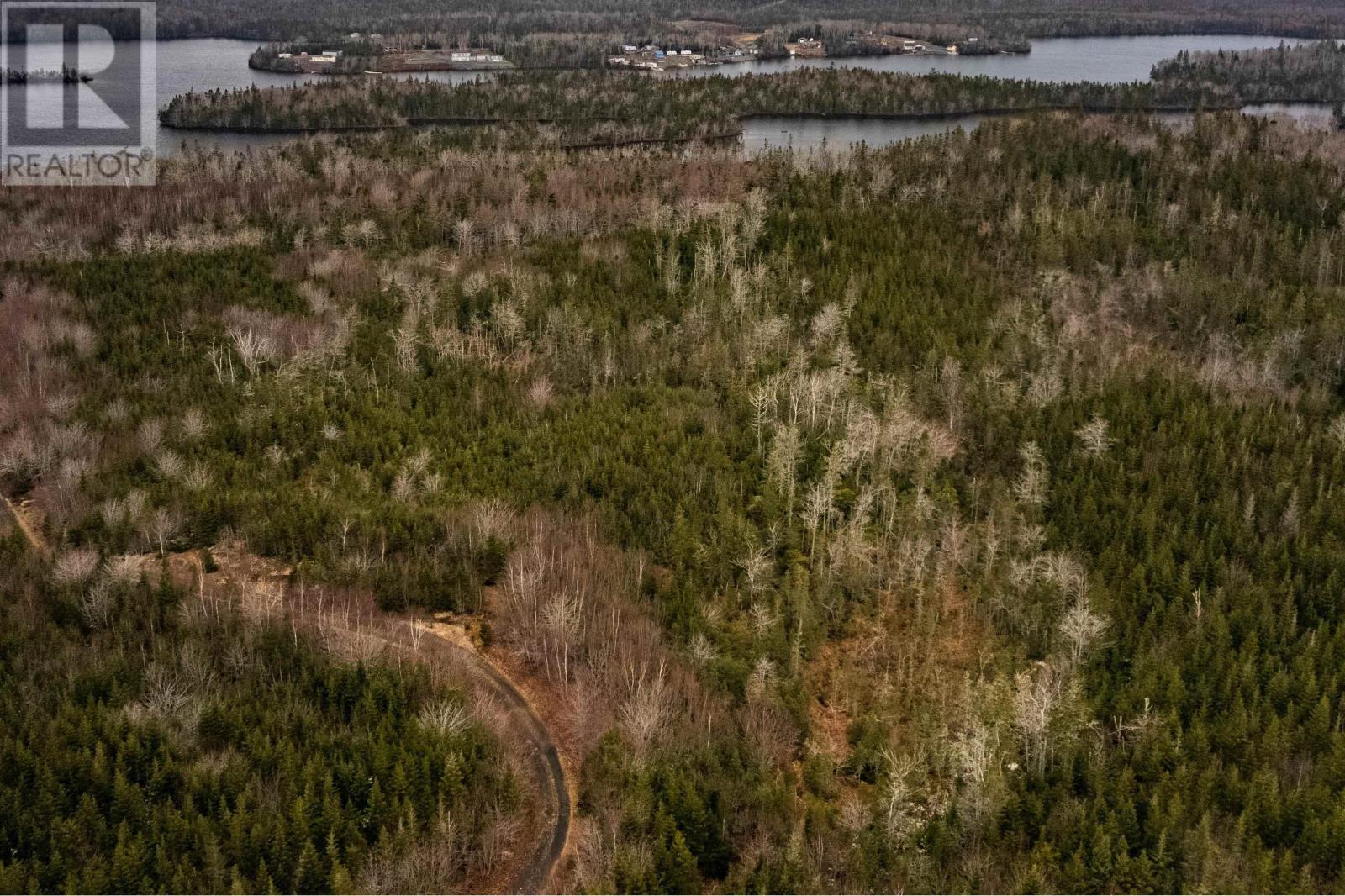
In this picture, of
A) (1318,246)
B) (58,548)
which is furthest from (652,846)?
(1318,246)

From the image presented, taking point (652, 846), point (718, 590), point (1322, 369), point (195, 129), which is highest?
point (195, 129)

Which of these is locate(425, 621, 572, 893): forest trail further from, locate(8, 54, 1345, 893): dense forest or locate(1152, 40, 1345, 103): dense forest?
locate(1152, 40, 1345, 103): dense forest

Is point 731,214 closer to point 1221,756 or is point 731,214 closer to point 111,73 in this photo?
point 1221,756

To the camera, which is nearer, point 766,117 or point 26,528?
point 26,528
